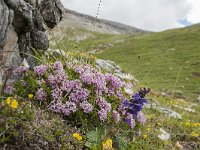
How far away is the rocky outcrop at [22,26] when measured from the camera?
6383mm

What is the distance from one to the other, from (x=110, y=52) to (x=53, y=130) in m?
65.5

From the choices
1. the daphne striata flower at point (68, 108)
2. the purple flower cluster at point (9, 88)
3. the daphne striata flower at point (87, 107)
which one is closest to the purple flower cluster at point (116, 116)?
the daphne striata flower at point (87, 107)

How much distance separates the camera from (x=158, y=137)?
793 cm

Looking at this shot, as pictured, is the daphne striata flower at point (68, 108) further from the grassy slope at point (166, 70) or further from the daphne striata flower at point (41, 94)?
the grassy slope at point (166, 70)

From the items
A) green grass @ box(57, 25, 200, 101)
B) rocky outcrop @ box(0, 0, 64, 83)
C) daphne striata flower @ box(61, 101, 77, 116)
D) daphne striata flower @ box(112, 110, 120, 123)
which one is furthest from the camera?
green grass @ box(57, 25, 200, 101)

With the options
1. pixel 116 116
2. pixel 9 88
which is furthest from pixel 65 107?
pixel 9 88

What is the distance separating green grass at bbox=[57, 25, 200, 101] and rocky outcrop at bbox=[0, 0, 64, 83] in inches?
729

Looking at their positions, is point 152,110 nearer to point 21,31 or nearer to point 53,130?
point 21,31

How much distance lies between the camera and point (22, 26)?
7531 millimetres

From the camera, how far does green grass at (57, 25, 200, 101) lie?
126 ft

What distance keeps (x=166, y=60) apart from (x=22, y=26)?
49.7 metres

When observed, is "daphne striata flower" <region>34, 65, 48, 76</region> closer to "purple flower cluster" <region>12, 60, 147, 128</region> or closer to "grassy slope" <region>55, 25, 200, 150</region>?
"purple flower cluster" <region>12, 60, 147, 128</region>

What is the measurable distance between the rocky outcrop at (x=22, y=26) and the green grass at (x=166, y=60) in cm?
1852

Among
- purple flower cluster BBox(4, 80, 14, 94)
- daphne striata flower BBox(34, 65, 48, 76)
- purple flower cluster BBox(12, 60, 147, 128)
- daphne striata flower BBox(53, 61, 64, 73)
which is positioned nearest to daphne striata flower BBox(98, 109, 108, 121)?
purple flower cluster BBox(12, 60, 147, 128)
